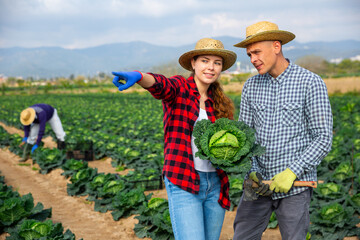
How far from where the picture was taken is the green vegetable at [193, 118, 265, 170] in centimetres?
212

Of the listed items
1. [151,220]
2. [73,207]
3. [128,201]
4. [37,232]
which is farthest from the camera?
[73,207]

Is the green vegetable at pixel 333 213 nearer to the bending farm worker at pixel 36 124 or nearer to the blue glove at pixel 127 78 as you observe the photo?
the blue glove at pixel 127 78

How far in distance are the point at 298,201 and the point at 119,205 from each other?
322 cm

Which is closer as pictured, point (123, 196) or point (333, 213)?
point (333, 213)

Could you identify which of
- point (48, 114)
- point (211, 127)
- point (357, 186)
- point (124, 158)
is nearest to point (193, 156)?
point (211, 127)

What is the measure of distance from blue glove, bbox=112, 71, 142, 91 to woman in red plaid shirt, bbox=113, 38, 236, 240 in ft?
0.21

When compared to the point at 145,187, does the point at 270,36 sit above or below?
above

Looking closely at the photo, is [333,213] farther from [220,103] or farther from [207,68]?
[207,68]

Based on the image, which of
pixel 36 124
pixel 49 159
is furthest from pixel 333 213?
pixel 36 124

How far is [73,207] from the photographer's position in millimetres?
5582

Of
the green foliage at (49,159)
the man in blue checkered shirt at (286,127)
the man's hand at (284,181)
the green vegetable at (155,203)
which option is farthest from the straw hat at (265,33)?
the green foliage at (49,159)

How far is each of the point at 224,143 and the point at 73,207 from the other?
14.1 ft

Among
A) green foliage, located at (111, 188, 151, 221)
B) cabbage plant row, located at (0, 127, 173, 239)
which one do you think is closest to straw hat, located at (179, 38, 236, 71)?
cabbage plant row, located at (0, 127, 173, 239)

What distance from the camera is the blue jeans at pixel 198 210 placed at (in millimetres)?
2145
